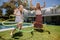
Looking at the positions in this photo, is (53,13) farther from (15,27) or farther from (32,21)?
(15,27)

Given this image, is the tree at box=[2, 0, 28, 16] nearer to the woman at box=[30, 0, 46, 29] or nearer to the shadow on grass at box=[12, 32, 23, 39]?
the woman at box=[30, 0, 46, 29]

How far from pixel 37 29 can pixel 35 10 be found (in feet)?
1.50

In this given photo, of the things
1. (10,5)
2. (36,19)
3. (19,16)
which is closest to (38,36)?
(36,19)

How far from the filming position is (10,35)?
4555 millimetres

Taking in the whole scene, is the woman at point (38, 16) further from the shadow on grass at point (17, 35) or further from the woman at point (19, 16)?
the shadow on grass at point (17, 35)

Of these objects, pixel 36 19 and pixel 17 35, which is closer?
pixel 17 35

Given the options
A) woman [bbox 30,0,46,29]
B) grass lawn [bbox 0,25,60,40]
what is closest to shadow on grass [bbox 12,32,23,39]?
grass lawn [bbox 0,25,60,40]

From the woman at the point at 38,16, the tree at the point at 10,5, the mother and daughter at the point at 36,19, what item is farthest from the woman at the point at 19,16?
the woman at the point at 38,16

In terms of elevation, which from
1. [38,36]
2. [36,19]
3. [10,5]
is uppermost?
[10,5]

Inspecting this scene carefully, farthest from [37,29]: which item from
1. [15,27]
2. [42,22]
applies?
[15,27]

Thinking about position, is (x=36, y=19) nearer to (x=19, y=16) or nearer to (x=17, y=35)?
(x=19, y=16)

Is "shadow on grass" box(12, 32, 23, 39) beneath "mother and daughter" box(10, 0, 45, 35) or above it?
beneath

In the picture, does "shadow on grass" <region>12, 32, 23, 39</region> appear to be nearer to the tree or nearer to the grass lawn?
the grass lawn

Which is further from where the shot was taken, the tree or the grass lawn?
the tree
